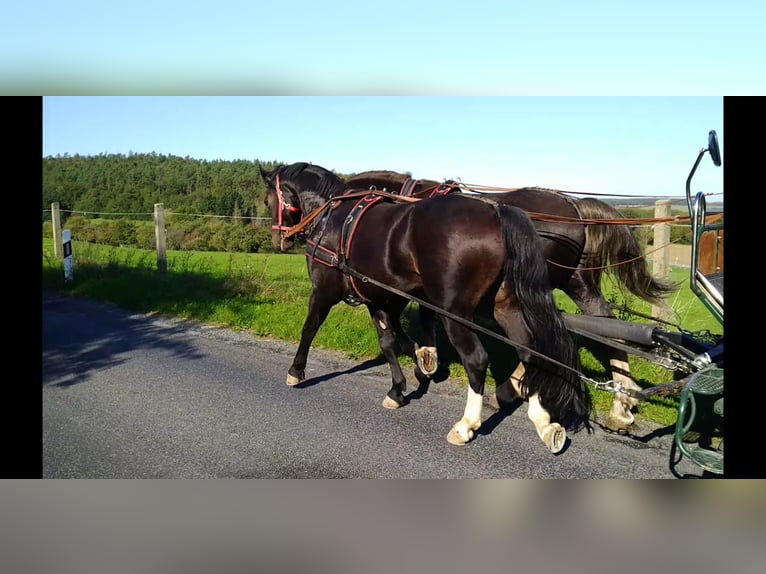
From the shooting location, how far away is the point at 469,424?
3.92 metres

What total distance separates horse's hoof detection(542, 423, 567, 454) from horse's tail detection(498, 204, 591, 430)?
12 centimetres

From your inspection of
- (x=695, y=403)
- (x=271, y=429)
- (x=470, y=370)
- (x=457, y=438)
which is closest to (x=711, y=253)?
(x=695, y=403)

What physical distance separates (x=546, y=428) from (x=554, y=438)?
8cm

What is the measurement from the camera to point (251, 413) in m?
4.36

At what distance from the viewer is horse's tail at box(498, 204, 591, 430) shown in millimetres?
3736

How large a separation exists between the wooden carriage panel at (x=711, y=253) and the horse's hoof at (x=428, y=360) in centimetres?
208

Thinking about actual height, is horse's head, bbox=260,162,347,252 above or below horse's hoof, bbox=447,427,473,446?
above

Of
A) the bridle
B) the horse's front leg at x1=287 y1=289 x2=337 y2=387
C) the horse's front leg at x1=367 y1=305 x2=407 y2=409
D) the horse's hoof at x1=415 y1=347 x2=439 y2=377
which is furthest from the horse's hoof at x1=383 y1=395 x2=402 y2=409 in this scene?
the bridle

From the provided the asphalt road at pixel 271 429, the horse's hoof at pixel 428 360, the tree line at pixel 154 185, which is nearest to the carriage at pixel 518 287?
the asphalt road at pixel 271 429

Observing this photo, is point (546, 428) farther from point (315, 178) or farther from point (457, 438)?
point (315, 178)

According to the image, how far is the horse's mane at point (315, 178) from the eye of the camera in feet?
16.5

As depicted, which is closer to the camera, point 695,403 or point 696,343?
point 695,403

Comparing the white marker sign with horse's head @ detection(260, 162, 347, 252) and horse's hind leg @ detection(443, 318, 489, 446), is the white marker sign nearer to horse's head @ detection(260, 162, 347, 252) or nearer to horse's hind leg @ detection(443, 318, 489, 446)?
horse's head @ detection(260, 162, 347, 252)
